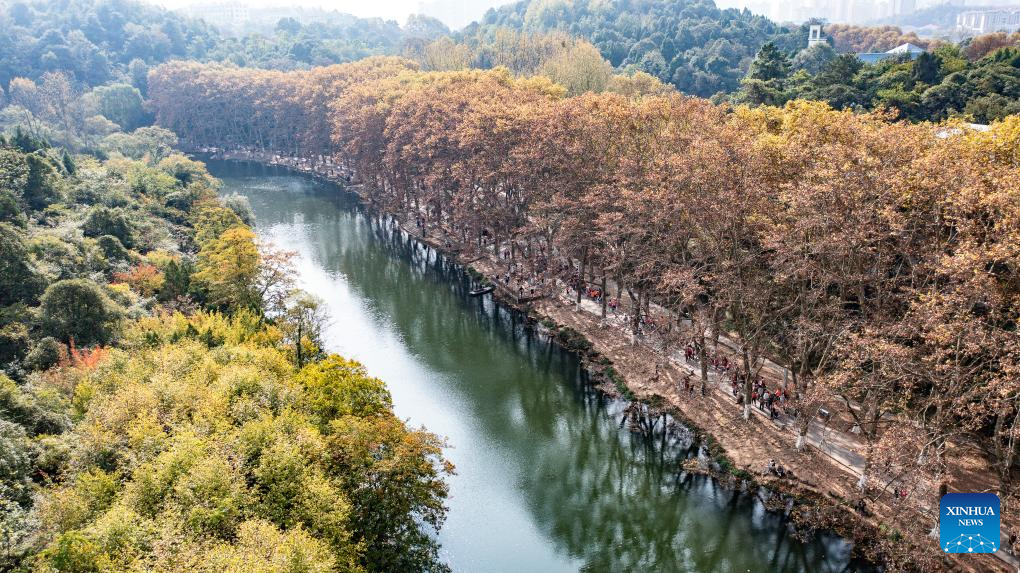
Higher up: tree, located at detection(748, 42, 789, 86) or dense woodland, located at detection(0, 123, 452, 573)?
tree, located at detection(748, 42, 789, 86)

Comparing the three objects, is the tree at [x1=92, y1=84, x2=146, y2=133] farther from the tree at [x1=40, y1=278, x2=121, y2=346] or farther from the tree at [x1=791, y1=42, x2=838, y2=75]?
the tree at [x1=791, y1=42, x2=838, y2=75]

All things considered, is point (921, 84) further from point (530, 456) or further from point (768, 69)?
point (530, 456)

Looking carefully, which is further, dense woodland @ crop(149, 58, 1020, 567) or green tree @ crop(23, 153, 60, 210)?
green tree @ crop(23, 153, 60, 210)

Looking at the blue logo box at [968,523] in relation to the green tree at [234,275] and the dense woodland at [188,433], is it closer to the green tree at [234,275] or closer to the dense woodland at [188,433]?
the dense woodland at [188,433]

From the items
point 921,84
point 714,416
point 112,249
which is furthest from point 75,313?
point 921,84

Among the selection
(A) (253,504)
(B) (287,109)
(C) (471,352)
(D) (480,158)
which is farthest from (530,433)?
(B) (287,109)

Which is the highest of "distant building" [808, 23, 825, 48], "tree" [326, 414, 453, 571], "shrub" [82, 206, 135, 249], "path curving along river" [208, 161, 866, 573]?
"distant building" [808, 23, 825, 48]

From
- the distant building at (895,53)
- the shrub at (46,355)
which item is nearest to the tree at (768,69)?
the distant building at (895,53)

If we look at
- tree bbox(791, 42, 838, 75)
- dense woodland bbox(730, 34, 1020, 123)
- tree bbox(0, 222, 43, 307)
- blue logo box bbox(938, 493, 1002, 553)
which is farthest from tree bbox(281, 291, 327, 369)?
tree bbox(791, 42, 838, 75)
